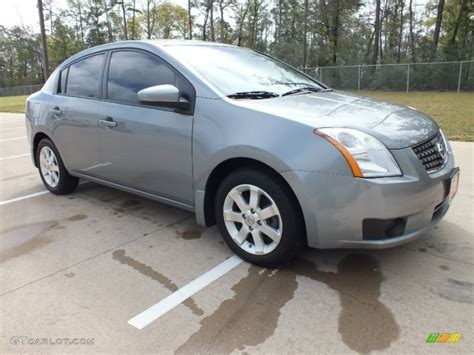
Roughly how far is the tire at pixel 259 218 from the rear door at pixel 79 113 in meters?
1.71

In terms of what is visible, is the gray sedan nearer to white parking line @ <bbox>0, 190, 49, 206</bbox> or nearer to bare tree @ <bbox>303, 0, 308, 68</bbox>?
white parking line @ <bbox>0, 190, 49, 206</bbox>

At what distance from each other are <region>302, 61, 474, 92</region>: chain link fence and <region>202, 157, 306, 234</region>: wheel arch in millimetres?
22092

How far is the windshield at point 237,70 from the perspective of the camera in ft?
10.5

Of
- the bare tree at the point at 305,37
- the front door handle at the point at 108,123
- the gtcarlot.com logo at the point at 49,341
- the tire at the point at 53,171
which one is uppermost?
the bare tree at the point at 305,37

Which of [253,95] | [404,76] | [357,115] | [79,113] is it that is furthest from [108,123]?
[404,76]

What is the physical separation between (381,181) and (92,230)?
2.63 meters

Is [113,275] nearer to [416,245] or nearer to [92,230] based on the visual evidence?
[92,230]

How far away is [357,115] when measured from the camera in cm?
280

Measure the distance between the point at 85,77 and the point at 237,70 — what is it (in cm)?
175

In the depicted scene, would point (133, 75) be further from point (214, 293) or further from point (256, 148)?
point (214, 293)

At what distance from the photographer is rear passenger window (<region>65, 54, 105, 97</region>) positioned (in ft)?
13.1

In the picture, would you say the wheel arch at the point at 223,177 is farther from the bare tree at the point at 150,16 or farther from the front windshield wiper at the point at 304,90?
the bare tree at the point at 150,16

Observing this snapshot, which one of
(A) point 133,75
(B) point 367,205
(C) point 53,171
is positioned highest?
(A) point 133,75

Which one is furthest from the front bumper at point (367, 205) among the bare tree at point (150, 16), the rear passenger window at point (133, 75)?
the bare tree at point (150, 16)
